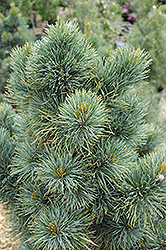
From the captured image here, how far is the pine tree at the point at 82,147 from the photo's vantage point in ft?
2.77

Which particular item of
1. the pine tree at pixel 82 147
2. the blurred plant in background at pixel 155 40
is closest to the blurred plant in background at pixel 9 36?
the blurred plant in background at pixel 155 40

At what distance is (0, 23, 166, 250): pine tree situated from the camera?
843 millimetres

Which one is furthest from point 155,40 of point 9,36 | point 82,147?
point 82,147

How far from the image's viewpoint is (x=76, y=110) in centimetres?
77

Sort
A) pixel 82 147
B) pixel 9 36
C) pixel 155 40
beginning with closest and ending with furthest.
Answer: pixel 82 147
pixel 9 36
pixel 155 40

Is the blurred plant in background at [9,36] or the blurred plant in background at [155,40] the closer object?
the blurred plant in background at [9,36]

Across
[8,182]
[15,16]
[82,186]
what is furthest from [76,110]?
[15,16]

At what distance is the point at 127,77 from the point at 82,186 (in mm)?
471

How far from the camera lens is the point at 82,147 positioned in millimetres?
914

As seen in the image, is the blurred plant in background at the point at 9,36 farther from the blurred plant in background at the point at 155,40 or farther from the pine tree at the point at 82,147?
the pine tree at the point at 82,147

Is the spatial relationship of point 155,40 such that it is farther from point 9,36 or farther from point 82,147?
point 82,147

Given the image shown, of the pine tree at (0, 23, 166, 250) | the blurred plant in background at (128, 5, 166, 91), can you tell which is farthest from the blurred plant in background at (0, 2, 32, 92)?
the pine tree at (0, 23, 166, 250)

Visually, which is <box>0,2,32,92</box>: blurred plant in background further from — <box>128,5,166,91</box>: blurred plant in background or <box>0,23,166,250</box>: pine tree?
<box>0,23,166,250</box>: pine tree

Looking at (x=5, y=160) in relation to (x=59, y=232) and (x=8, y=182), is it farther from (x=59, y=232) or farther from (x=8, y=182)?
(x=59, y=232)
